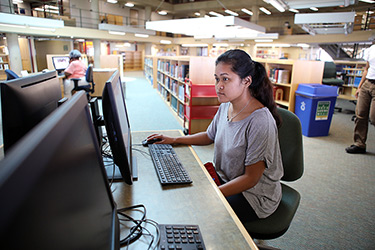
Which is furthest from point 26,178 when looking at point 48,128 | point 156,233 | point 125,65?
point 125,65

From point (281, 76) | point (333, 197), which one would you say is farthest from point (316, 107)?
point (333, 197)

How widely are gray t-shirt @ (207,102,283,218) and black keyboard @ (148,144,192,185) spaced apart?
1.02 ft

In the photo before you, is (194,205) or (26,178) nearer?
(26,178)

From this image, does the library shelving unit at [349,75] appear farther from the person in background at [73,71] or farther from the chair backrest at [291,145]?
the chair backrest at [291,145]

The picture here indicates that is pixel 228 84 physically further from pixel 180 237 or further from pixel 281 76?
pixel 281 76

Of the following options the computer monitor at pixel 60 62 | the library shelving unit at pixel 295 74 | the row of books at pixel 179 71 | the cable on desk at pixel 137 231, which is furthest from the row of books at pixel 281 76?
the computer monitor at pixel 60 62

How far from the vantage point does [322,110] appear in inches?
186

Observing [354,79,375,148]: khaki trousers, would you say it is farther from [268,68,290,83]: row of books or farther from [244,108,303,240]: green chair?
[244,108,303,240]: green chair

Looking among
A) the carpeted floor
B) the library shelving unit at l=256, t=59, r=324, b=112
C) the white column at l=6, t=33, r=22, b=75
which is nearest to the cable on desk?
the carpeted floor

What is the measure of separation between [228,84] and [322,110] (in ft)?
12.9

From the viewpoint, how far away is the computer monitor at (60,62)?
8281 mm

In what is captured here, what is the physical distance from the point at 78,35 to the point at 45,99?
47.9 ft

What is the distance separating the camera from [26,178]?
0.97ft

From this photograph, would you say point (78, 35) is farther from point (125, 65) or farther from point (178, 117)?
point (178, 117)
